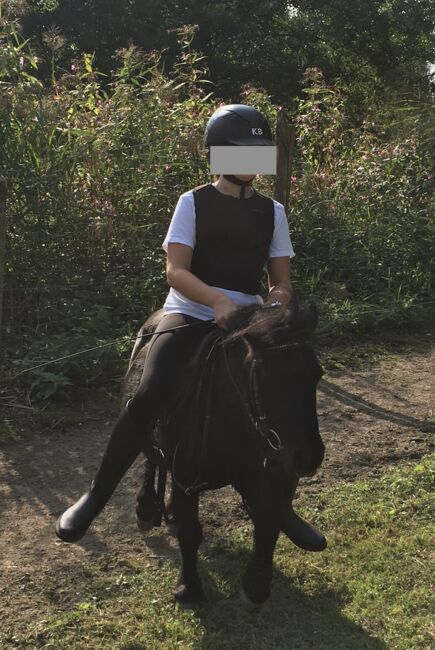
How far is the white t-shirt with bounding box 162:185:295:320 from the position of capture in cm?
278

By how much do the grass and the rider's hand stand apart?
116 centimetres

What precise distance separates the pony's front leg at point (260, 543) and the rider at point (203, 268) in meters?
0.18

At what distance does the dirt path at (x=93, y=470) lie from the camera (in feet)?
9.91

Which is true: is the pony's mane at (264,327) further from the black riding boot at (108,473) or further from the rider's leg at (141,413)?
the black riding boot at (108,473)

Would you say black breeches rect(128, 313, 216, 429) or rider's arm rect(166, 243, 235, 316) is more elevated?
rider's arm rect(166, 243, 235, 316)

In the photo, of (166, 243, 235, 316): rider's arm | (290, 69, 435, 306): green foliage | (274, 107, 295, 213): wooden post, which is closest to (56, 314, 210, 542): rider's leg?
(166, 243, 235, 316): rider's arm

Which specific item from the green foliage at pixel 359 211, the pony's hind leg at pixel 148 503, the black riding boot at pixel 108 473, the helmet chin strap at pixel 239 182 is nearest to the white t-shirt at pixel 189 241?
the helmet chin strap at pixel 239 182

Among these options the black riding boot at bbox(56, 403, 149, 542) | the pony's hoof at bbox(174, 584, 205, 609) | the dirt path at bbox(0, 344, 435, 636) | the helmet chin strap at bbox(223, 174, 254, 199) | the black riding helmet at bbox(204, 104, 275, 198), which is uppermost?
the black riding helmet at bbox(204, 104, 275, 198)

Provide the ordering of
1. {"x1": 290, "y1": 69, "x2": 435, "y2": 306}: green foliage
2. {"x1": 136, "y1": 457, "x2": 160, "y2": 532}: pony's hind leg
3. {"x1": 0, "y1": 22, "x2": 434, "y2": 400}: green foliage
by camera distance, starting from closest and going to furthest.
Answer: {"x1": 136, "y1": 457, "x2": 160, "y2": 532}: pony's hind leg, {"x1": 0, "y1": 22, "x2": 434, "y2": 400}: green foliage, {"x1": 290, "y1": 69, "x2": 435, "y2": 306}: green foliage

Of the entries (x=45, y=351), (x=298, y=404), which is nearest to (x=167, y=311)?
(x=298, y=404)

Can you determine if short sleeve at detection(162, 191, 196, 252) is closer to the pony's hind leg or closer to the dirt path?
the pony's hind leg

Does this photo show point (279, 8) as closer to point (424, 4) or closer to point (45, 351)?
point (424, 4)

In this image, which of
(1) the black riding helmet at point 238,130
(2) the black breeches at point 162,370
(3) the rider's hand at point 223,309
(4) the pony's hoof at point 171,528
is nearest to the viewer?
(3) the rider's hand at point 223,309

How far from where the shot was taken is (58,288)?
5.90 m
